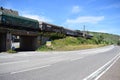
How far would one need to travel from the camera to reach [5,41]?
146 feet

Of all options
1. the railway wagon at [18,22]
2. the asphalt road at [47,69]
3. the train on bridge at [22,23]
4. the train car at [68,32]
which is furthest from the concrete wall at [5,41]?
the train car at [68,32]

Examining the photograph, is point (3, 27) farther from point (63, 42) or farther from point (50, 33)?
point (63, 42)

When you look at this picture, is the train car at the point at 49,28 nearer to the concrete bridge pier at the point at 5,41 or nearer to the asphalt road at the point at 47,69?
the concrete bridge pier at the point at 5,41

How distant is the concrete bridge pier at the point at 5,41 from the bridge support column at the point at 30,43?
13780 mm

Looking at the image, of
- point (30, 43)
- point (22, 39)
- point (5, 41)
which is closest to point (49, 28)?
point (30, 43)

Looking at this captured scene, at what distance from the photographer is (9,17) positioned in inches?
1768

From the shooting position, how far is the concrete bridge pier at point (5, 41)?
44.3m

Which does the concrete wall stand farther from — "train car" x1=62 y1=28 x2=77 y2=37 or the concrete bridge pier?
"train car" x1=62 y1=28 x2=77 y2=37

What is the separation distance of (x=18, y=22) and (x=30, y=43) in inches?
486

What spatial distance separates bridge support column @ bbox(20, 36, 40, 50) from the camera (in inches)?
2291

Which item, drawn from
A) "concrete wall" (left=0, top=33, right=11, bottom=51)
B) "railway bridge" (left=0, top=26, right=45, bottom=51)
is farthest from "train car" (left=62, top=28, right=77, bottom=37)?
"concrete wall" (left=0, top=33, right=11, bottom=51)

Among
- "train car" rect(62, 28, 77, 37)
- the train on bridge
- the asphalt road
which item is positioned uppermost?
the train on bridge

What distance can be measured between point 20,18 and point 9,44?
7.10 m

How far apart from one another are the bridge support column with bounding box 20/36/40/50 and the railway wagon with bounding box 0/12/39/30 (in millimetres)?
3358
